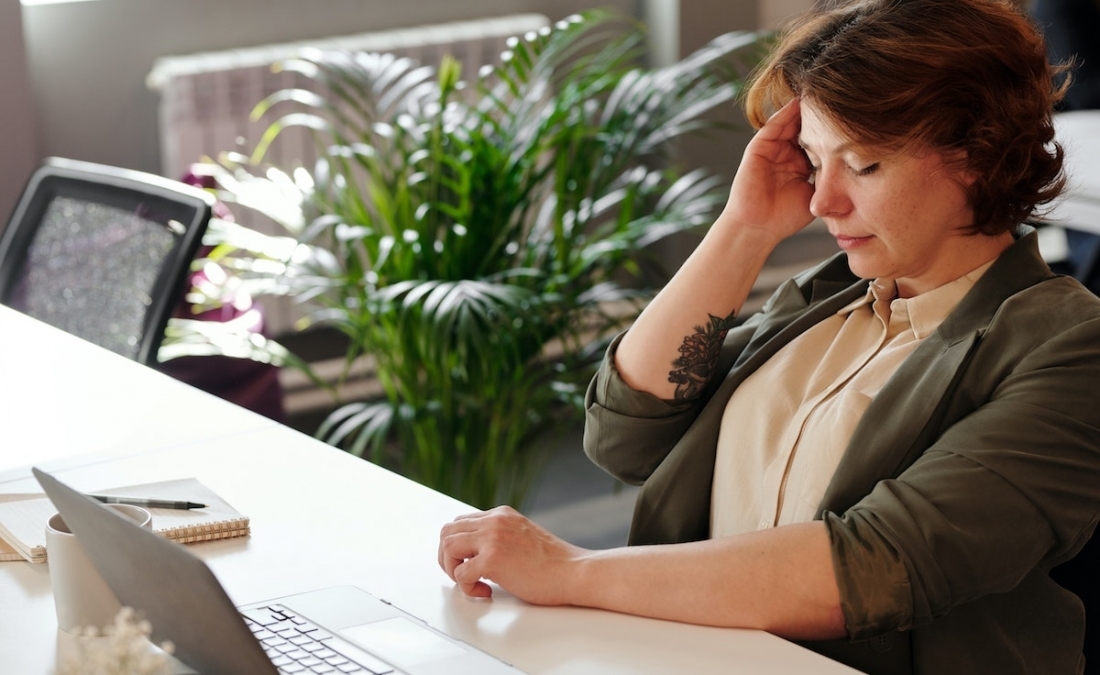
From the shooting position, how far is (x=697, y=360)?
1.60m

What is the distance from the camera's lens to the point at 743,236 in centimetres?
163

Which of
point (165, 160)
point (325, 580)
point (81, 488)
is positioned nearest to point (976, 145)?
point (325, 580)

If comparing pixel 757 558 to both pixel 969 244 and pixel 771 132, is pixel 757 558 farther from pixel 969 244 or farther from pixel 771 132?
pixel 771 132

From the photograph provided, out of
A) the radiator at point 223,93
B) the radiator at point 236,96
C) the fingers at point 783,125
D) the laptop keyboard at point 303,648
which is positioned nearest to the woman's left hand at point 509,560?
the laptop keyboard at point 303,648

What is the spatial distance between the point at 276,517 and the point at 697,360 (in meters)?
0.52

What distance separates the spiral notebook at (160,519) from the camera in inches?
52.8

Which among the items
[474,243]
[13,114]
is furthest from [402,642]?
[13,114]

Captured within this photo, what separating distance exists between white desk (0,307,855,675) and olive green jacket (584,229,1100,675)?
0.52 feet

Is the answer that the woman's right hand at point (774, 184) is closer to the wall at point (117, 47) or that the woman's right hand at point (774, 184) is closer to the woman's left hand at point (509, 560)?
the woman's left hand at point (509, 560)

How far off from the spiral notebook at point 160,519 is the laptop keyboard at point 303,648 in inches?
7.8

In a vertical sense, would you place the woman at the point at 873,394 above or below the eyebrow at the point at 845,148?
below

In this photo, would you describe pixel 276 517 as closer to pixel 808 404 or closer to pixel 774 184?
pixel 808 404

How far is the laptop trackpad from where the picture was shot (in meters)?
1.11

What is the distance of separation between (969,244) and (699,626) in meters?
0.54
